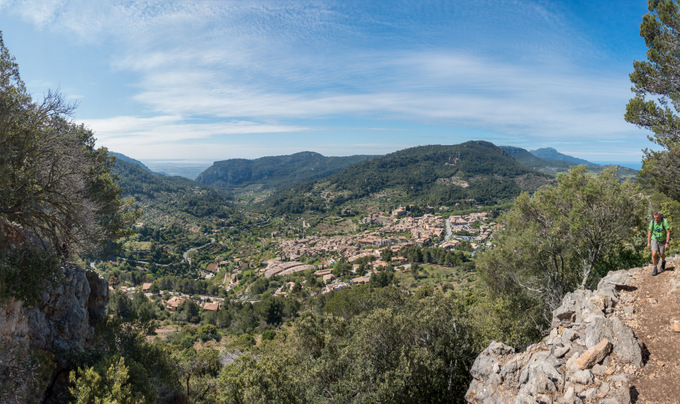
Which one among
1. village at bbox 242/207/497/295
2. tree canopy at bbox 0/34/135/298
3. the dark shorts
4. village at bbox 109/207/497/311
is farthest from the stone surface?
village at bbox 109/207/497/311

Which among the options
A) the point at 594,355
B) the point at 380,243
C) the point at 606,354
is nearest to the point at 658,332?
the point at 606,354

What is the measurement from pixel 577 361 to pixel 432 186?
172 m

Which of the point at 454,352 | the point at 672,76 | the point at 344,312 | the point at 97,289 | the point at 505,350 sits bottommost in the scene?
the point at 344,312

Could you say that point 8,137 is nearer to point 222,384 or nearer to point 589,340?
point 222,384

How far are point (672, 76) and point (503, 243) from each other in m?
→ 8.24

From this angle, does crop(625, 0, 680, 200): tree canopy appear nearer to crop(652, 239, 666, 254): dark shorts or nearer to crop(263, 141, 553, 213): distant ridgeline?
crop(652, 239, 666, 254): dark shorts

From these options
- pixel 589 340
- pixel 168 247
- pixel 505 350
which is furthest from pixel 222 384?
pixel 168 247

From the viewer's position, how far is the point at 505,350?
891 cm

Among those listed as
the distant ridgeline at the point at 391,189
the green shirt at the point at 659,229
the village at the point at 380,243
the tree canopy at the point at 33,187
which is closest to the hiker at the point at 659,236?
the green shirt at the point at 659,229

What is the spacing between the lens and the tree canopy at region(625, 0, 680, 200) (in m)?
9.80

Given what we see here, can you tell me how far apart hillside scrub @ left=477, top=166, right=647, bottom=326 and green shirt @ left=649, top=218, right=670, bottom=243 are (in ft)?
6.77

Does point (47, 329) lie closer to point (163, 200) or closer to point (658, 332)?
point (658, 332)

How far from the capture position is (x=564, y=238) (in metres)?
11.4

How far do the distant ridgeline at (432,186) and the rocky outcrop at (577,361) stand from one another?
463ft
